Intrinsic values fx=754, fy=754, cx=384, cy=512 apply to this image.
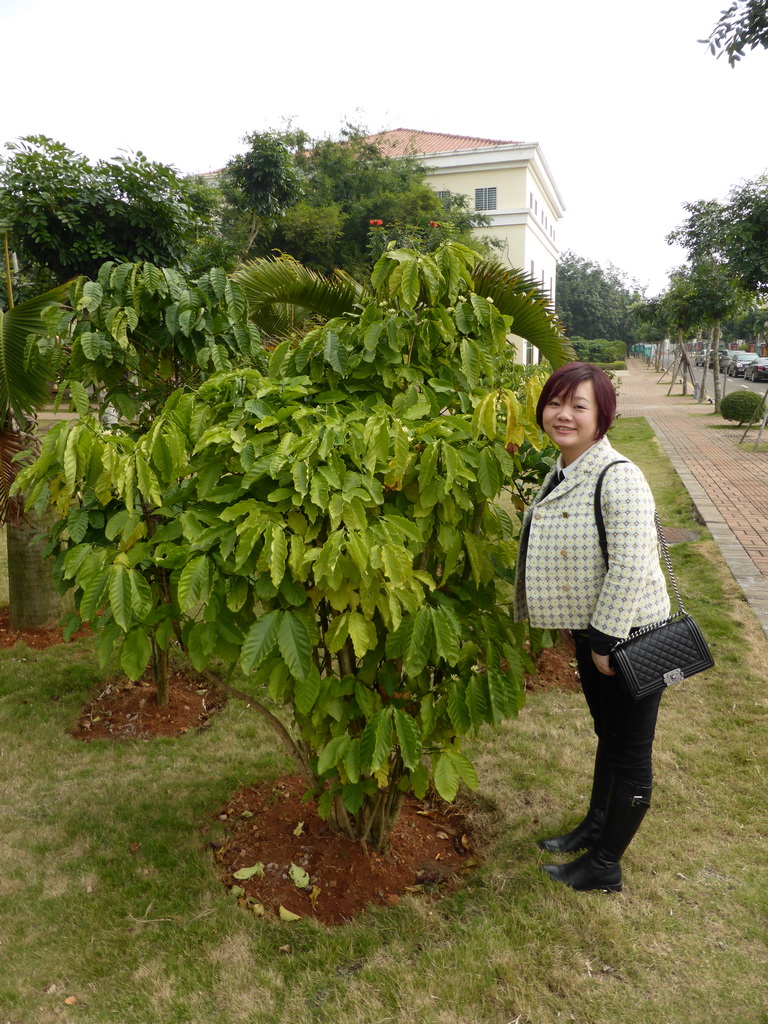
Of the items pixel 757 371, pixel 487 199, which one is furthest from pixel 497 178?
pixel 757 371

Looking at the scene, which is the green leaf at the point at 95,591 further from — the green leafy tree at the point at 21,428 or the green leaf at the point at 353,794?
the green leafy tree at the point at 21,428

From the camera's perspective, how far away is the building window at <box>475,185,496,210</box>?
1508 inches

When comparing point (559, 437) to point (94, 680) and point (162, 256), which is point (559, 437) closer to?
point (94, 680)

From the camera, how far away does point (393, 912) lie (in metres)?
2.61

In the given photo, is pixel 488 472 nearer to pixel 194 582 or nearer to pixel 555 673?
pixel 194 582

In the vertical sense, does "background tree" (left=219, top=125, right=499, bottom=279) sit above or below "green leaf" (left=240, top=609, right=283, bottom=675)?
above

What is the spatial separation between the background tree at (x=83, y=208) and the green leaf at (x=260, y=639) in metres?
4.08

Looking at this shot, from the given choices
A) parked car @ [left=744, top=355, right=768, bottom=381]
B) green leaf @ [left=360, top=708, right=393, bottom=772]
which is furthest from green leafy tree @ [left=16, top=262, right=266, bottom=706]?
parked car @ [left=744, top=355, right=768, bottom=381]

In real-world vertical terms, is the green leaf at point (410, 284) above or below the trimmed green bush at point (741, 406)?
above

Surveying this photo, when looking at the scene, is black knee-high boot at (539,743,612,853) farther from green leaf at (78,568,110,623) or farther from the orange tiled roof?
the orange tiled roof

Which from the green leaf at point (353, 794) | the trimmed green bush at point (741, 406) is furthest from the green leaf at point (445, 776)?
the trimmed green bush at point (741, 406)

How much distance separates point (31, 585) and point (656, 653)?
14.2 ft

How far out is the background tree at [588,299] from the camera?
64.4m

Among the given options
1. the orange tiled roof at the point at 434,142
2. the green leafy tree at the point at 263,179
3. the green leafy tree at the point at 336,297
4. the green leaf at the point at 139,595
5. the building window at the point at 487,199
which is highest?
the orange tiled roof at the point at 434,142
